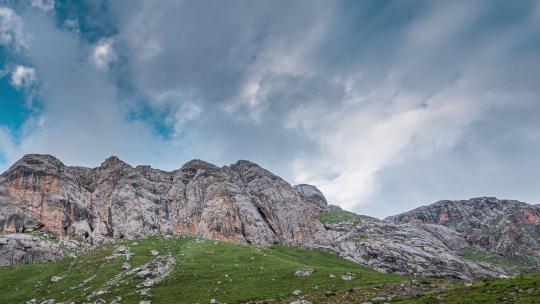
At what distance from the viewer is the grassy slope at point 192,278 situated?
100m

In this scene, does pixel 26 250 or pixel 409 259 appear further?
pixel 409 259

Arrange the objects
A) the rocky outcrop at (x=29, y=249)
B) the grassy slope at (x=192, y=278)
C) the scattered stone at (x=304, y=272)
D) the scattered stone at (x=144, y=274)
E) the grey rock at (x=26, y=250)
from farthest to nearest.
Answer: the rocky outcrop at (x=29, y=249)
the grey rock at (x=26, y=250)
the scattered stone at (x=144, y=274)
the scattered stone at (x=304, y=272)
the grassy slope at (x=192, y=278)

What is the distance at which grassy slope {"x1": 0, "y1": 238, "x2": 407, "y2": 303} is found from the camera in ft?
329

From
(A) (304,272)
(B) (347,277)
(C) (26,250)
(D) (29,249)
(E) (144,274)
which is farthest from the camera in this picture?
(D) (29,249)

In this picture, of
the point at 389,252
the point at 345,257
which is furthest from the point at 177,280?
the point at 389,252

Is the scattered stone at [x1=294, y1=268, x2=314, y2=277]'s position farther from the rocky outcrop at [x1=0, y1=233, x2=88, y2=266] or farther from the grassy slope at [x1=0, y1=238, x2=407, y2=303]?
the rocky outcrop at [x1=0, y1=233, x2=88, y2=266]

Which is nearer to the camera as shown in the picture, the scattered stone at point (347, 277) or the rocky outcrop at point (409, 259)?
the scattered stone at point (347, 277)

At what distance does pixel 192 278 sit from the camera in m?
115

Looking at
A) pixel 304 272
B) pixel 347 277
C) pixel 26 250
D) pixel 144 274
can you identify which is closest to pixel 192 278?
pixel 144 274

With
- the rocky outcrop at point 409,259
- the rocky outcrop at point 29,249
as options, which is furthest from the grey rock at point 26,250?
the rocky outcrop at point 409,259

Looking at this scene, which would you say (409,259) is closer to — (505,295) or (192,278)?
(192,278)

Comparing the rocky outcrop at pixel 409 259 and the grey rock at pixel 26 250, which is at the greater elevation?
the grey rock at pixel 26 250

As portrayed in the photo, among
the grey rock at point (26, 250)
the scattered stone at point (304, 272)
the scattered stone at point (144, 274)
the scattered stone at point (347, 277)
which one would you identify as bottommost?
the scattered stone at point (347, 277)

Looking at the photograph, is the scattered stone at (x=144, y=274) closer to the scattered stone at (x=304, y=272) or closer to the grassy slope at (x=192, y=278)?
the grassy slope at (x=192, y=278)
